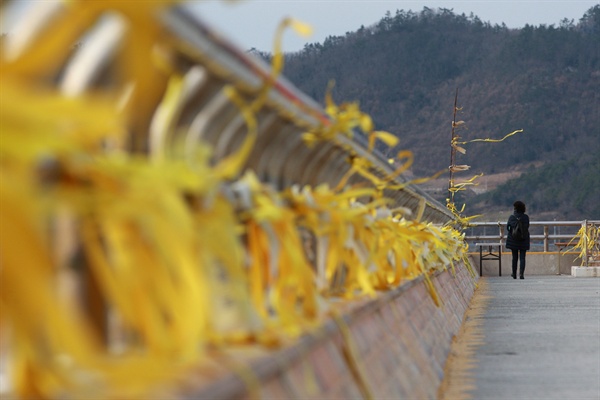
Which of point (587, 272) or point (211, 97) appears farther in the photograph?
point (587, 272)

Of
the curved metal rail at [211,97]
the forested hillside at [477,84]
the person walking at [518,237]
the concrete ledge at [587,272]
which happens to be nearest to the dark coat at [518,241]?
the person walking at [518,237]

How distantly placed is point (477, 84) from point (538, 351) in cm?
15212

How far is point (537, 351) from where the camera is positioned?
977 cm

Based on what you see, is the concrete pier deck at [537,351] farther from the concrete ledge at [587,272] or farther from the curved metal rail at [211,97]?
the concrete ledge at [587,272]

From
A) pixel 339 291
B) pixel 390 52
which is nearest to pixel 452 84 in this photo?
pixel 390 52

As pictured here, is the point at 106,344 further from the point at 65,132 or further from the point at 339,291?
the point at 339,291

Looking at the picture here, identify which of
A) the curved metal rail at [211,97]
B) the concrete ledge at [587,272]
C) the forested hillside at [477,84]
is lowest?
the concrete ledge at [587,272]

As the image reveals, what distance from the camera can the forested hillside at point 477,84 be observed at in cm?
14262

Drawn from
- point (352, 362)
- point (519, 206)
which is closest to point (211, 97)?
point (352, 362)

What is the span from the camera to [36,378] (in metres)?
2.18

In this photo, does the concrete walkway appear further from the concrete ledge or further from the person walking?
the concrete ledge

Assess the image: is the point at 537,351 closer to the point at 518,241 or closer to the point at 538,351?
the point at 538,351

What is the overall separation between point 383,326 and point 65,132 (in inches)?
137

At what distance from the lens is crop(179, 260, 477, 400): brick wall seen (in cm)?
267
